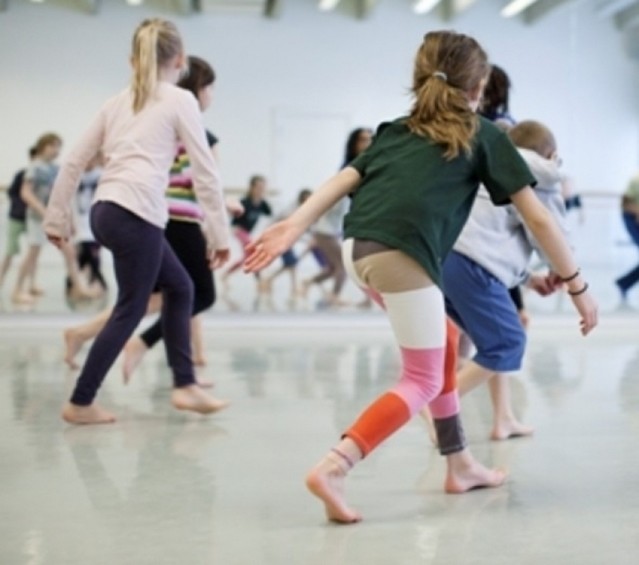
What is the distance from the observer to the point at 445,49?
305 centimetres

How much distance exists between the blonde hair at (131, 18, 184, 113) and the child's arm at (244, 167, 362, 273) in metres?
1.31

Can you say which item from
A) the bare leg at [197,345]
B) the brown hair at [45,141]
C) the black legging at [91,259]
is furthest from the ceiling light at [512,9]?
the bare leg at [197,345]

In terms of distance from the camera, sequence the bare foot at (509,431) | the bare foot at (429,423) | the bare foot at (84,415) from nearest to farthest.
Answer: the bare foot at (429,423) < the bare foot at (509,431) < the bare foot at (84,415)

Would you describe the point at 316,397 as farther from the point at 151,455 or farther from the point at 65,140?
the point at 65,140

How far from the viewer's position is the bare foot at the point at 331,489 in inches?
113

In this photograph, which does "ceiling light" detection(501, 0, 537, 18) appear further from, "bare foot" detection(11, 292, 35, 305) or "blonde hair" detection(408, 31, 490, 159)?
"blonde hair" detection(408, 31, 490, 159)

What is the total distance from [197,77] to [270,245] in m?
2.12

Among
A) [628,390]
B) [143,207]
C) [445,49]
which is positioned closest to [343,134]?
[628,390]

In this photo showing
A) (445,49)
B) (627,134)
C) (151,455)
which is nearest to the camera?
(445,49)

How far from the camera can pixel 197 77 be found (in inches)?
191

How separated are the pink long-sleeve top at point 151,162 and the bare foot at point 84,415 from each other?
579 mm

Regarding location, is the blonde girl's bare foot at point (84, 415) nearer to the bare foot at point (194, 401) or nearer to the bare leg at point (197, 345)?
Answer: the bare foot at point (194, 401)

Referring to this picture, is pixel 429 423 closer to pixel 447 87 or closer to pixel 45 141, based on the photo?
pixel 447 87

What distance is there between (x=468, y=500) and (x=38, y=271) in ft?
19.4
